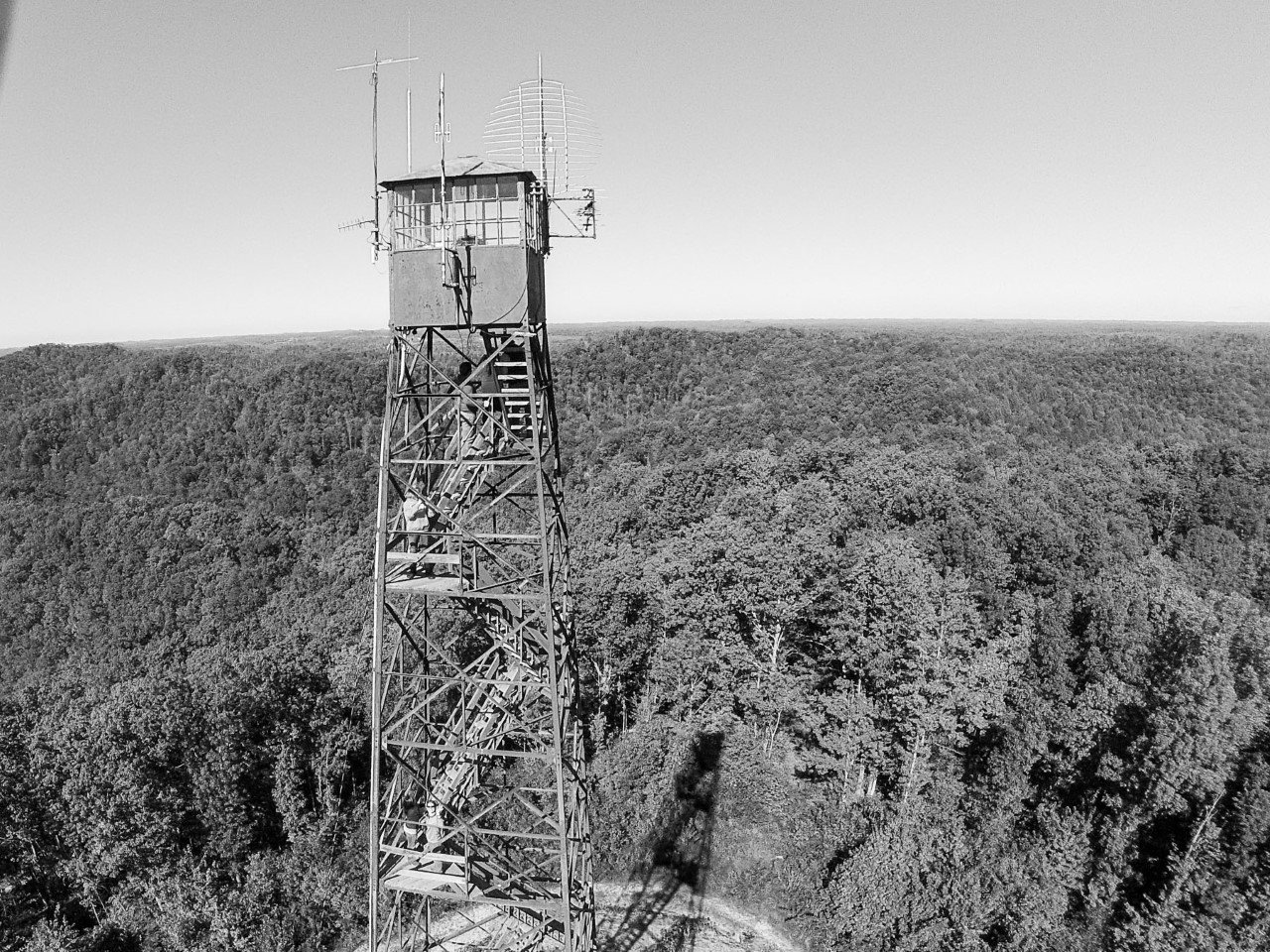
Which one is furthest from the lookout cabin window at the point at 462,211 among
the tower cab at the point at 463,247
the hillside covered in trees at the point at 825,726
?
the hillside covered in trees at the point at 825,726

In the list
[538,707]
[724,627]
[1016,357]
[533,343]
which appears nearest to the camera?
[533,343]

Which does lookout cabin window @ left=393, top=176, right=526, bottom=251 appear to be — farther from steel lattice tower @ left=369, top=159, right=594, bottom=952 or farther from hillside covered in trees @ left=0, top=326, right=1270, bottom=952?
hillside covered in trees @ left=0, top=326, right=1270, bottom=952

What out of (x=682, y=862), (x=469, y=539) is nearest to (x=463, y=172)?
(x=469, y=539)

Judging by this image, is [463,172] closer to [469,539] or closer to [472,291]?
[472,291]

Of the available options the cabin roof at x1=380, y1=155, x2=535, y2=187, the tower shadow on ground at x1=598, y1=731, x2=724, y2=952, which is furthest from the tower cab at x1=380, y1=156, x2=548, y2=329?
the tower shadow on ground at x1=598, y1=731, x2=724, y2=952

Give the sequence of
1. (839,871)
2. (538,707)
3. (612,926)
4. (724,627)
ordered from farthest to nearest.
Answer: (724,627) → (538,707) → (612,926) → (839,871)

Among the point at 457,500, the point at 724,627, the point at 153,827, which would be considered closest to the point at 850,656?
the point at 724,627

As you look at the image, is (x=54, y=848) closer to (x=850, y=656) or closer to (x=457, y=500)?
(x=457, y=500)
